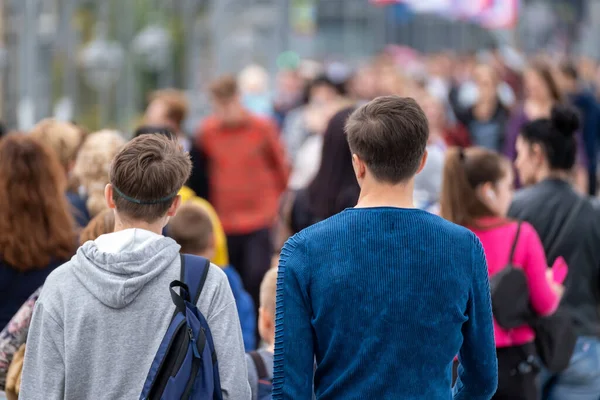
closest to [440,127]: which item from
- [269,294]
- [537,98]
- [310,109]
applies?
[537,98]

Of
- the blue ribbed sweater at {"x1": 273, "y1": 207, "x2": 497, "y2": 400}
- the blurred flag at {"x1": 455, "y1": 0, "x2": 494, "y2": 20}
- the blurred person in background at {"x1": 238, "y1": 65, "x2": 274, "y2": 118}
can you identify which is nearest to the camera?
the blue ribbed sweater at {"x1": 273, "y1": 207, "x2": 497, "y2": 400}

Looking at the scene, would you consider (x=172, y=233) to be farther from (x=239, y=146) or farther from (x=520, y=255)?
(x=239, y=146)

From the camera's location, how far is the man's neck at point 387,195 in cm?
337

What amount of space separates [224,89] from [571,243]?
15.3ft

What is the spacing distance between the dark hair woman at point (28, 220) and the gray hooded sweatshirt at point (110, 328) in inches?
55.5

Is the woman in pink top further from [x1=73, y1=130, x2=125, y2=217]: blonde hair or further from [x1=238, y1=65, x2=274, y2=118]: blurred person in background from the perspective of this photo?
[x1=238, y1=65, x2=274, y2=118]: blurred person in background

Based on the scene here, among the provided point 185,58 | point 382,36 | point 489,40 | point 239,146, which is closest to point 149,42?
point 185,58

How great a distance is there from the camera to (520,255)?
16.7ft

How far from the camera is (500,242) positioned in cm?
511

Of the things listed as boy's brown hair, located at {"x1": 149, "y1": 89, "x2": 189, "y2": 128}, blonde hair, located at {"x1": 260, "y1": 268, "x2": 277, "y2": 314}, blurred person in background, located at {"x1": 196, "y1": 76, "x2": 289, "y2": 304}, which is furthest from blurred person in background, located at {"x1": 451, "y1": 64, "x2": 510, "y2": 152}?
blonde hair, located at {"x1": 260, "y1": 268, "x2": 277, "y2": 314}

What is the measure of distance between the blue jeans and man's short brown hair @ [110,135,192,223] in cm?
271

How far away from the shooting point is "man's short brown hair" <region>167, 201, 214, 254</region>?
17.9ft

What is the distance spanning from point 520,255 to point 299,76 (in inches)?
516

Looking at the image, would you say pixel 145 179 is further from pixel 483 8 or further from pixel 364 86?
pixel 483 8
